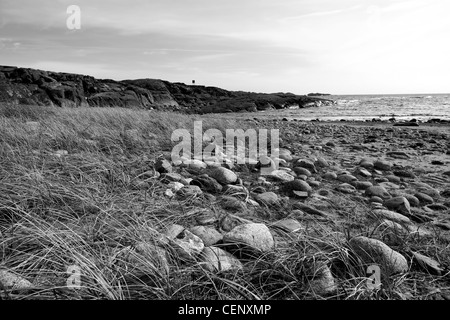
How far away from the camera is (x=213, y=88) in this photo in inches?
1937

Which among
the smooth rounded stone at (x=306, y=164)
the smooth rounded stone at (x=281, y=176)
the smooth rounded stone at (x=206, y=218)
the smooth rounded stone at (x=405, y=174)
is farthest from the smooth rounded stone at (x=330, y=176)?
the smooth rounded stone at (x=206, y=218)

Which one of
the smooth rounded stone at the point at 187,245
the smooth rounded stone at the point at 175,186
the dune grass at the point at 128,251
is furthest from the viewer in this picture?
the smooth rounded stone at the point at 175,186

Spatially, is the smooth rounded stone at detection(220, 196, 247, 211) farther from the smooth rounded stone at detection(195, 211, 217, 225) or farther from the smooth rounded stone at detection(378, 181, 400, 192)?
the smooth rounded stone at detection(378, 181, 400, 192)

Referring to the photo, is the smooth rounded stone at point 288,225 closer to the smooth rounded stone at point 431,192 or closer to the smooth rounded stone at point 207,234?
the smooth rounded stone at point 207,234

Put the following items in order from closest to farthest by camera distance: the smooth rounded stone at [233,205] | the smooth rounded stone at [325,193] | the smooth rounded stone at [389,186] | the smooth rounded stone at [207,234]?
the smooth rounded stone at [207,234] < the smooth rounded stone at [233,205] < the smooth rounded stone at [325,193] < the smooth rounded stone at [389,186]

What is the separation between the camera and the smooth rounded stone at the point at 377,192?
3.39 m
